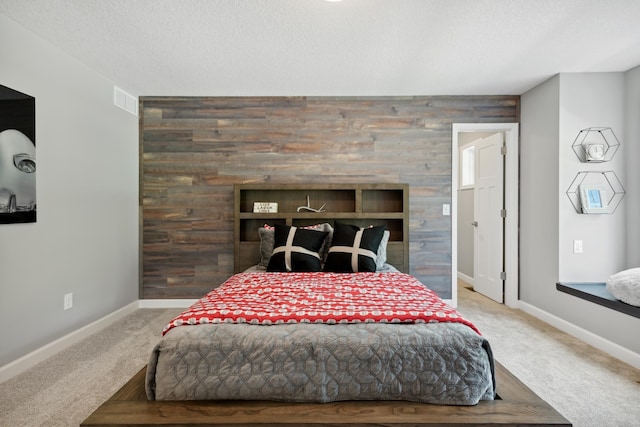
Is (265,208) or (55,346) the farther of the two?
(265,208)

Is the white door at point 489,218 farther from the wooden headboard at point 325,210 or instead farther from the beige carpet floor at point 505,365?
the wooden headboard at point 325,210

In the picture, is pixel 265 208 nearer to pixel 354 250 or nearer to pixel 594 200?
pixel 354 250

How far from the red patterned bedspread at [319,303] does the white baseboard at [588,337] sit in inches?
66.6

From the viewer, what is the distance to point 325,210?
3.98 m

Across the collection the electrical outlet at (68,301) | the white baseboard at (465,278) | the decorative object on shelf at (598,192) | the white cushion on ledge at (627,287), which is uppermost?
the decorative object on shelf at (598,192)

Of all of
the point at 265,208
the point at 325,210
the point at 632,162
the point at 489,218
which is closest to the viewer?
the point at 632,162

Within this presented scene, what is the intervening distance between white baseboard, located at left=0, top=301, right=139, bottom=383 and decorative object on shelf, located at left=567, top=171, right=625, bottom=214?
4.72 m

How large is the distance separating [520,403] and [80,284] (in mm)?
3442

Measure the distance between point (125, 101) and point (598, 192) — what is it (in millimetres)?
4917

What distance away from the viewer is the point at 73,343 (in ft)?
9.50

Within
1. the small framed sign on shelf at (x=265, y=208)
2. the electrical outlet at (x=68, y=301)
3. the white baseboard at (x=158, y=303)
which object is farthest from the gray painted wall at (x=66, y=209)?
the small framed sign on shelf at (x=265, y=208)

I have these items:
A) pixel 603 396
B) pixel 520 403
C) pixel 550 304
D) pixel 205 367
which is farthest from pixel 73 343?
pixel 550 304

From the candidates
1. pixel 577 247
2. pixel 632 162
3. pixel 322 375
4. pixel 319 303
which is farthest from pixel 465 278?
pixel 322 375

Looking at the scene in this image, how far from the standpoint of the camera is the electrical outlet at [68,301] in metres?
2.85
